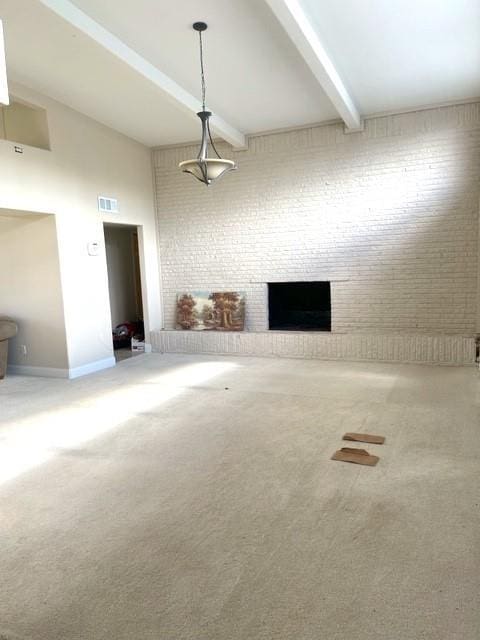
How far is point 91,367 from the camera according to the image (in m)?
6.14

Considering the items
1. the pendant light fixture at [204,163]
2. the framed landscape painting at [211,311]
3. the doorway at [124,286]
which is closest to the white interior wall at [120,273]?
the doorway at [124,286]

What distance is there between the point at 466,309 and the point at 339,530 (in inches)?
180

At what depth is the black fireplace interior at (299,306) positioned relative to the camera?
6.86 m

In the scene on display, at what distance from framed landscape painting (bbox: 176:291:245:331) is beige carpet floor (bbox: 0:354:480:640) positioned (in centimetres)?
263

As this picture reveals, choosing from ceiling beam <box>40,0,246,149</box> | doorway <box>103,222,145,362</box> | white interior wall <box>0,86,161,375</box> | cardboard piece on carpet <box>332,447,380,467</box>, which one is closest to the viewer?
cardboard piece on carpet <box>332,447,380,467</box>

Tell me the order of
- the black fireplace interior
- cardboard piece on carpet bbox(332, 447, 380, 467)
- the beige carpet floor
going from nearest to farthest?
the beige carpet floor < cardboard piece on carpet bbox(332, 447, 380, 467) < the black fireplace interior

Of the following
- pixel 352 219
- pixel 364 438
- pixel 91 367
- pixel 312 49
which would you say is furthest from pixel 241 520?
pixel 352 219

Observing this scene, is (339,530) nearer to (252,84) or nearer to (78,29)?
(78,29)

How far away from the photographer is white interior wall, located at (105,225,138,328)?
26.9ft

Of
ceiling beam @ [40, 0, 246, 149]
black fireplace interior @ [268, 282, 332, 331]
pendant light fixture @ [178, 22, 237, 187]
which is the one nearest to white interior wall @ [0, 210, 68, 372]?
ceiling beam @ [40, 0, 246, 149]

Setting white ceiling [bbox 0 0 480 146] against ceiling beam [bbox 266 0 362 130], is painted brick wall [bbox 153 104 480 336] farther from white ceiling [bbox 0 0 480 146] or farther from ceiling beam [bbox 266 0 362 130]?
ceiling beam [bbox 266 0 362 130]

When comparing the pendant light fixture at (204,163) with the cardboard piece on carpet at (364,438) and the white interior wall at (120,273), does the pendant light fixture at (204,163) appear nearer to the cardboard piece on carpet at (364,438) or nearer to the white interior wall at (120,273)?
the cardboard piece on carpet at (364,438)

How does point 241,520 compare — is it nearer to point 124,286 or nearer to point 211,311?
point 211,311

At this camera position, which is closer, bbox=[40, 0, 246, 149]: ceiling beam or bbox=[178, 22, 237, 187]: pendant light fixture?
bbox=[40, 0, 246, 149]: ceiling beam
